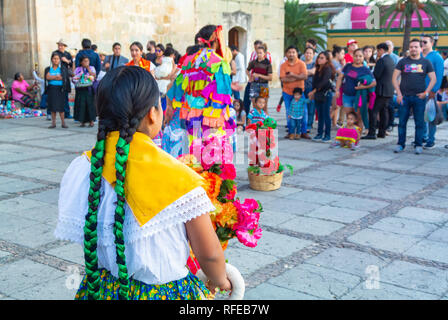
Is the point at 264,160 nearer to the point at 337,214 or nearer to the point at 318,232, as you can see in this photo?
the point at 337,214

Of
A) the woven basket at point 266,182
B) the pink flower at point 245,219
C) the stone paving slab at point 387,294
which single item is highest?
the pink flower at point 245,219

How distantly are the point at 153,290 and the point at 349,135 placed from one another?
7712 mm

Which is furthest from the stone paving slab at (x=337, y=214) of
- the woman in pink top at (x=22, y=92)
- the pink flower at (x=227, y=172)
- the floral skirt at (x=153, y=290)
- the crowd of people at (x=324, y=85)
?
the woman in pink top at (x=22, y=92)

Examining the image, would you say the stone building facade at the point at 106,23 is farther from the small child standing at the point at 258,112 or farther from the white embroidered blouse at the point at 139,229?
the white embroidered blouse at the point at 139,229

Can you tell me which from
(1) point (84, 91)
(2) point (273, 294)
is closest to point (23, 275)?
(2) point (273, 294)

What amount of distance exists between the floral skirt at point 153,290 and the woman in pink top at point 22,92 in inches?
514

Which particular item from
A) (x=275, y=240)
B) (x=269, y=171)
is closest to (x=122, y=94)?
(x=275, y=240)

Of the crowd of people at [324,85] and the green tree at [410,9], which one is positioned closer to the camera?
the crowd of people at [324,85]

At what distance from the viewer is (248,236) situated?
2.47 m

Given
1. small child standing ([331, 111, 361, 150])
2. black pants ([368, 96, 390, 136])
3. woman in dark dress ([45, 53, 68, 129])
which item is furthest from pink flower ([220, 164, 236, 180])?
woman in dark dress ([45, 53, 68, 129])

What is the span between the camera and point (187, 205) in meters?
1.70

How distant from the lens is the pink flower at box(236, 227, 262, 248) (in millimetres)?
2441

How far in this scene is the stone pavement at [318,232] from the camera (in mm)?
3691

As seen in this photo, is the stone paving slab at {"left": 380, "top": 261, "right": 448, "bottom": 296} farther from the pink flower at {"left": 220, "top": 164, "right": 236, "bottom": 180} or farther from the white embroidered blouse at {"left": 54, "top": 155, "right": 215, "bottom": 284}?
the white embroidered blouse at {"left": 54, "top": 155, "right": 215, "bottom": 284}
